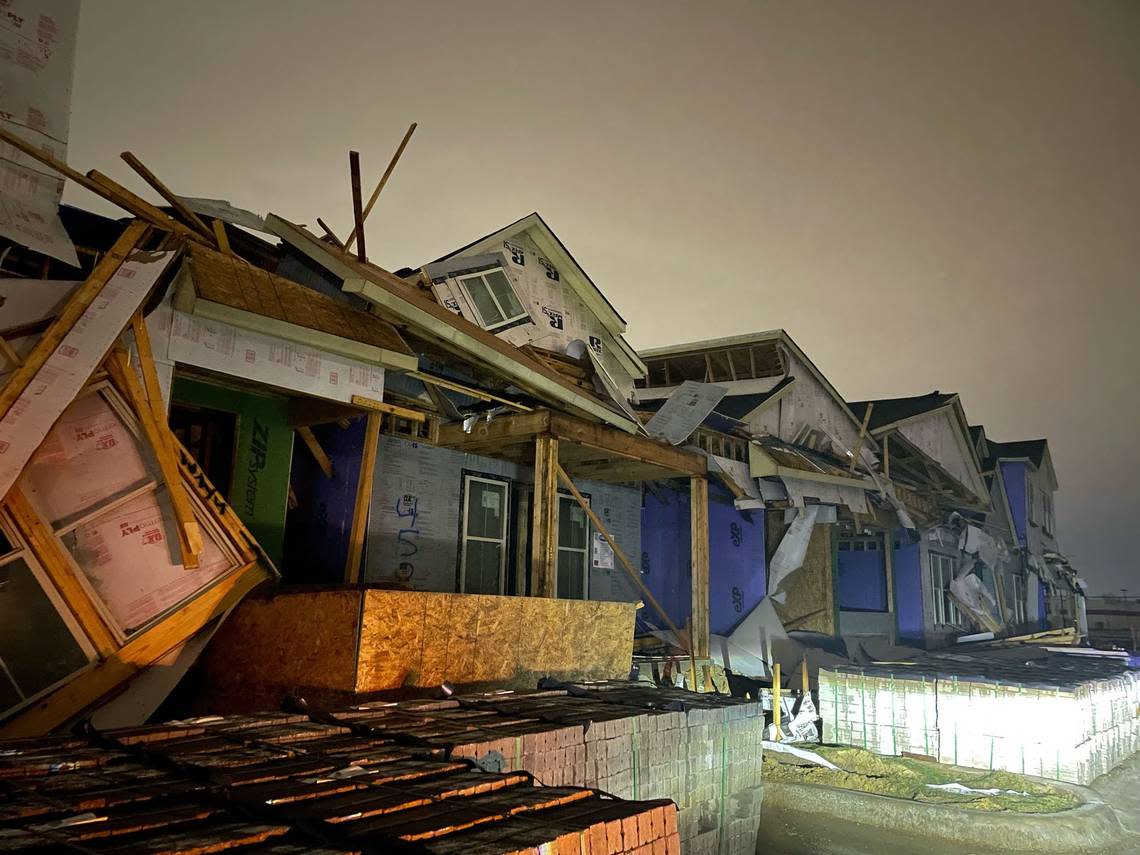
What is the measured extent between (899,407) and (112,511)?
2145 centimetres

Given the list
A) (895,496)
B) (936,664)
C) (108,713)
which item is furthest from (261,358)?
(895,496)

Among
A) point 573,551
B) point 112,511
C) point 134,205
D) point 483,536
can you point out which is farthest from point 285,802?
point 573,551

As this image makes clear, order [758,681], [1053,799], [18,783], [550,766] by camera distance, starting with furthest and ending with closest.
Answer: [758,681], [1053,799], [550,766], [18,783]

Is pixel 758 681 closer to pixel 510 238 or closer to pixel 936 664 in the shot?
pixel 936 664

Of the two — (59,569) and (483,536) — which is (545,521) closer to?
(483,536)

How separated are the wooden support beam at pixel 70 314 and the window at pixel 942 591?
21.8m

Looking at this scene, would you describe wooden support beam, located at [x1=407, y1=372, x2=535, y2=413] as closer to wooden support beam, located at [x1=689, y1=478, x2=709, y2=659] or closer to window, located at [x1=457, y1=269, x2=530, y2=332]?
window, located at [x1=457, y1=269, x2=530, y2=332]

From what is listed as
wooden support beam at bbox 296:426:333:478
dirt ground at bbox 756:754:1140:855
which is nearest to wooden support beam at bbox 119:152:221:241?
wooden support beam at bbox 296:426:333:478

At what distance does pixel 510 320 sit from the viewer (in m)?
13.0

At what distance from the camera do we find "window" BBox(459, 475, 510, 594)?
1207 cm

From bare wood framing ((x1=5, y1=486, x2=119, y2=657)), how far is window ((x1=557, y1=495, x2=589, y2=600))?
8.13 m

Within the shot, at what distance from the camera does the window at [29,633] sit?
5836 mm

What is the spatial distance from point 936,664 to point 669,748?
917 centimetres

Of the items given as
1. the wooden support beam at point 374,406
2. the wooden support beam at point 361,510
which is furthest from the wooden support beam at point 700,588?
the wooden support beam at point 361,510
